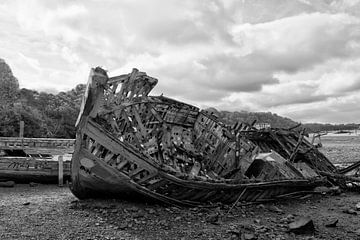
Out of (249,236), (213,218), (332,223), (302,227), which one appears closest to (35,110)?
(213,218)

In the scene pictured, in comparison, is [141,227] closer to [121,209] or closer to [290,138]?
[121,209]

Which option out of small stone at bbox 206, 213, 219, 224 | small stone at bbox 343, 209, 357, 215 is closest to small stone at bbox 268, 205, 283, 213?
small stone at bbox 343, 209, 357, 215

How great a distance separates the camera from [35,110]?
1297 inches

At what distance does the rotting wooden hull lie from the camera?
449 inches

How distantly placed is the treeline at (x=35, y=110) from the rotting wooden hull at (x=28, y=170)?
58.3 feet

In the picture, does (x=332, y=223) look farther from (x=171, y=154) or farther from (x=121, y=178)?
(x=171, y=154)

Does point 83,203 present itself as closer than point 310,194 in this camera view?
Yes

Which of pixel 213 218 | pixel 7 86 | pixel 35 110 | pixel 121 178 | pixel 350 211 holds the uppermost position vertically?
pixel 7 86

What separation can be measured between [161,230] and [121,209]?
1.37 meters

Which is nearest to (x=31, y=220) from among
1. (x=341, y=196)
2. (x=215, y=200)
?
(x=215, y=200)

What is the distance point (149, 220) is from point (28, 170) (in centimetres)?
672

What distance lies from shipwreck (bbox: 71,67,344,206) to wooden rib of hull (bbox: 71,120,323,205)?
0.02 metres

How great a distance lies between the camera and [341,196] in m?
11.5

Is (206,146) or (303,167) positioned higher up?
(206,146)
